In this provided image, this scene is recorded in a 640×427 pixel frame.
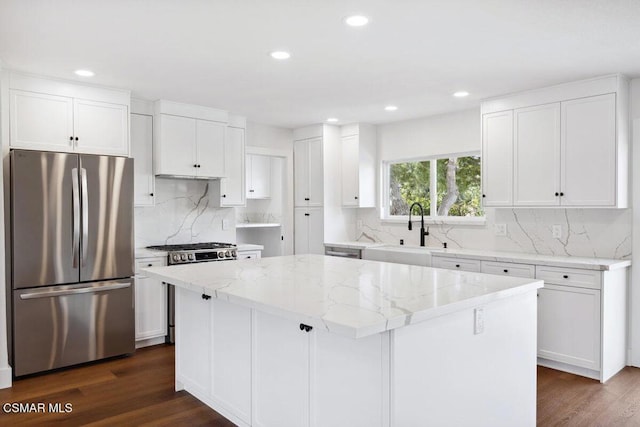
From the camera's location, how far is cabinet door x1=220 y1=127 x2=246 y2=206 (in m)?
5.18

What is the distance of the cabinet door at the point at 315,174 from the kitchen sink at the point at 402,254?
989 mm

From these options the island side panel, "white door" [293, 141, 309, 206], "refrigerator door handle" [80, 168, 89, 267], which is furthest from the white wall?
"refrigerator door handle" [80, 168, 89, 267]

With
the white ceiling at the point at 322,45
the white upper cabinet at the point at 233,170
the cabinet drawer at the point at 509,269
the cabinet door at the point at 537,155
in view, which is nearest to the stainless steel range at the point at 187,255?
the white upper cabinet at the point at 233,170

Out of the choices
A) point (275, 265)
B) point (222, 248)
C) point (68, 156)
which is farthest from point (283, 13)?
point (222, 248)

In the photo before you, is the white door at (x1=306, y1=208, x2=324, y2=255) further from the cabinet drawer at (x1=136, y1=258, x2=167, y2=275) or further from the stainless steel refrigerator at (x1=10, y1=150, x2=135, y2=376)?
the stainless steel refrigerator at (x1=10, y1=150, x2=135, y2=376)

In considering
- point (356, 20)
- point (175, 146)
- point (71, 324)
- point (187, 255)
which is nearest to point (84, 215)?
point (71, 324)

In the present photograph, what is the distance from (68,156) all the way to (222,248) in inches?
67.1

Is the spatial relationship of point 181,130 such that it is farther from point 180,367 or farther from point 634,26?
point 634,26

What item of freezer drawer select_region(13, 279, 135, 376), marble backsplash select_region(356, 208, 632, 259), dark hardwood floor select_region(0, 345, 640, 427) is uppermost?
marble backsplash select_region(356, 208, 632, 259)

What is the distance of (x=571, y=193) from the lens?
3.88 m

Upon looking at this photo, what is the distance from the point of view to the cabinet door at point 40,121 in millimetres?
3625

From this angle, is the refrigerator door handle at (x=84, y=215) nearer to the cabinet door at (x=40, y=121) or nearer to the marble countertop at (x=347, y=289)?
the cabinet door at (x=40, y=121)

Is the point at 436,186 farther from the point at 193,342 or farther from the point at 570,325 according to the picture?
the point at 193,342

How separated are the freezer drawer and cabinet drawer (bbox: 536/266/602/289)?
352 cm
